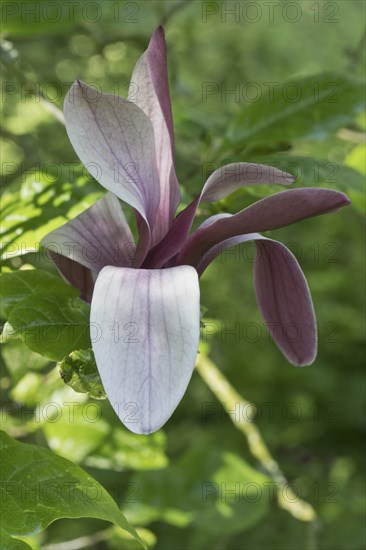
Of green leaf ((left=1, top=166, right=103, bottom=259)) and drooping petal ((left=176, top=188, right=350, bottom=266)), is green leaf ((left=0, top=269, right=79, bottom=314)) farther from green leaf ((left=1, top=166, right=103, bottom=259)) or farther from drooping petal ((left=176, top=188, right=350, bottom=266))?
drooping petal ((left=176, top=188, right=350, bottom=266))

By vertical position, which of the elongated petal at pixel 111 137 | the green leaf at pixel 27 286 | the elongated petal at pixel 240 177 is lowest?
the green leaf at pixel 27 286

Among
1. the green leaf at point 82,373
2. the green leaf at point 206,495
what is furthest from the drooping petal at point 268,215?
the green leaf at point 206,495

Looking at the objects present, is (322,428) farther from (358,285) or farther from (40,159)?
(40,159)

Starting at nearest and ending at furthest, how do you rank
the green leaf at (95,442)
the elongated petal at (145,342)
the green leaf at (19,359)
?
the elongated petal at (145,342) → the green leaf at (19,359) → the green leaf at (95,442)

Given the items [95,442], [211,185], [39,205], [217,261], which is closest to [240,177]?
[211,185]

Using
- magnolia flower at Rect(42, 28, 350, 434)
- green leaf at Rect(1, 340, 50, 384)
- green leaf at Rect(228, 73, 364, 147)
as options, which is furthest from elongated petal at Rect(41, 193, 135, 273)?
green leaf at Rect(228, 73, 364, 147)

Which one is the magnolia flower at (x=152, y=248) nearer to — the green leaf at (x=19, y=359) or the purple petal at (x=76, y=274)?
the purple petal at (x=76, y=274)

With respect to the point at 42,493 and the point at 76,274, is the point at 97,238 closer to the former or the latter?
the point at 76,274
